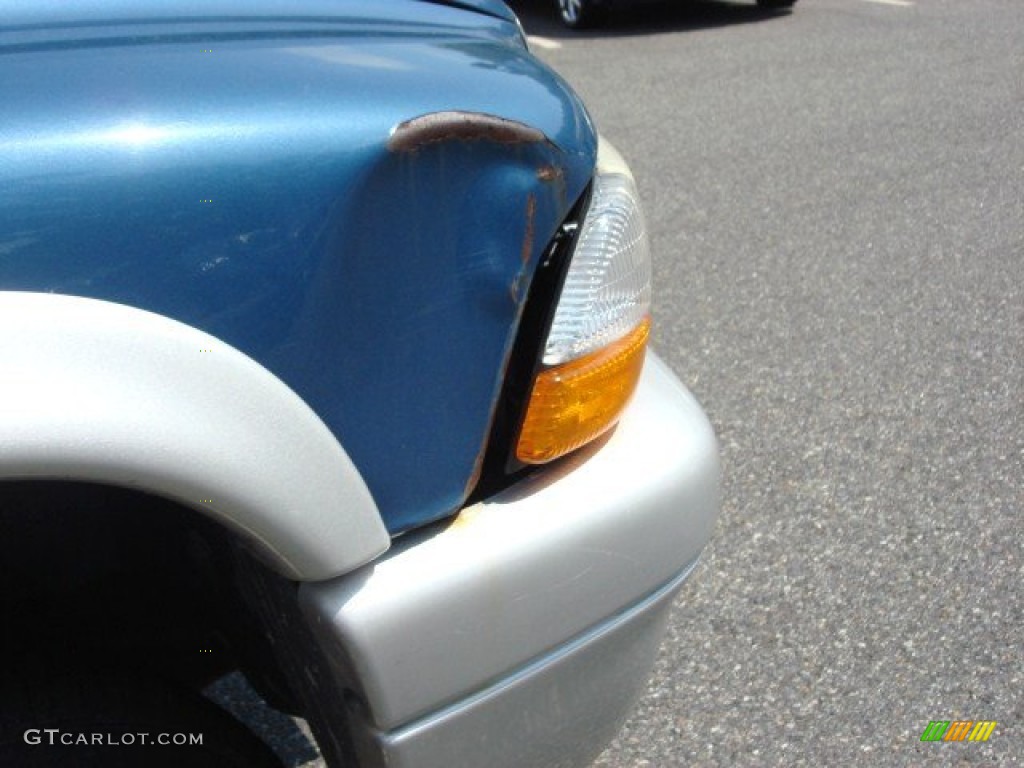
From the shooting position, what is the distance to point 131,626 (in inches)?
73.2

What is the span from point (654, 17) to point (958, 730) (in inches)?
327

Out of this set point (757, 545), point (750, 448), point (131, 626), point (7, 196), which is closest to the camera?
point (7, 196)

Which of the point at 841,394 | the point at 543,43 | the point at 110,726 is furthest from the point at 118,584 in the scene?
the point at 543,43

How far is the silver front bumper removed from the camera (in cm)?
142

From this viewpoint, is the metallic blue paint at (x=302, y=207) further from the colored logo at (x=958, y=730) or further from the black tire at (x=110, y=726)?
the colored logo at (x=958, y=730)

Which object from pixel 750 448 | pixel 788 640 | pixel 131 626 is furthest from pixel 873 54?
pixel 131 626

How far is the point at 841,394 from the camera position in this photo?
12.5 feet

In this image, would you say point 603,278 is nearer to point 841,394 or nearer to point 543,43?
point 841,394

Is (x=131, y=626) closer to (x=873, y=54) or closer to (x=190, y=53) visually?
(x=190, y=53)

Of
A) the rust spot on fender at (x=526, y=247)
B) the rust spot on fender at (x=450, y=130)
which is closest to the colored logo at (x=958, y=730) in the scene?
the rust spot on fender at (x=526, y=247)

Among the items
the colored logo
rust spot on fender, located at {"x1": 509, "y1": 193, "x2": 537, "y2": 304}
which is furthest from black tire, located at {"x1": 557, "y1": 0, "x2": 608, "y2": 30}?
rust spot on fender, located at {"x1": 509, "y1": 193, "x2": 537, "y2": 304}

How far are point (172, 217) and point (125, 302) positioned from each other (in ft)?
0.30

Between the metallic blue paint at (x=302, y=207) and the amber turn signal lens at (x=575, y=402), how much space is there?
7cm

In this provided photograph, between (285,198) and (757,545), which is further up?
(285,198)
